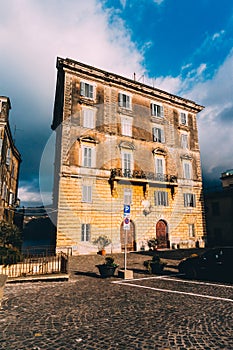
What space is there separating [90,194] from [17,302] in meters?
14.5

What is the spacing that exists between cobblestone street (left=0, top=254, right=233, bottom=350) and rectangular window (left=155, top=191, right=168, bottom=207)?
1557 cm

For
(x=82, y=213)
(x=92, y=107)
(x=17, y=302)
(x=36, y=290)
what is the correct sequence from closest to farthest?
(x=17, y=302) < (x=36, y=290) < (x=82, y=213) < (x=92, y=107)

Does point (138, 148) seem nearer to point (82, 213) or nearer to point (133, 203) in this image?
point (133, 203)

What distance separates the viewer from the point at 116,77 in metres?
25.3

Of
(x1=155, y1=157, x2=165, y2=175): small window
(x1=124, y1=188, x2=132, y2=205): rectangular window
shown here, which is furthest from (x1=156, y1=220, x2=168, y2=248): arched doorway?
(x1=155, y1=157, x2=165, y2=175): small window

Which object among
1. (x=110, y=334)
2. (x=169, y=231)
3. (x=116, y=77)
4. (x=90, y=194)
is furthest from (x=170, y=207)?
(x=110, y=334)

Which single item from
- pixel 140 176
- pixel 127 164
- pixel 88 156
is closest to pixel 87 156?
pixel 88 156

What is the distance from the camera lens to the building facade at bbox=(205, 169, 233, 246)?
28.2m

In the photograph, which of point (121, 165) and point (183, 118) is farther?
point (183, 118)

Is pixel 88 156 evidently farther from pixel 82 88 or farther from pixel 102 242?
pixel 102 242

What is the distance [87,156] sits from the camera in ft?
71.8

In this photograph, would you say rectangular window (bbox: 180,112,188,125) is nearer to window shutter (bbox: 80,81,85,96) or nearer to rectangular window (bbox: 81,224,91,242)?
window shutter (bbox: 80,81,85,96)

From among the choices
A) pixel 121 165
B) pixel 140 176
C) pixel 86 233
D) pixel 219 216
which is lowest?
pixel 86 233

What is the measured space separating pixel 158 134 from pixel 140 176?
6.61 meters
